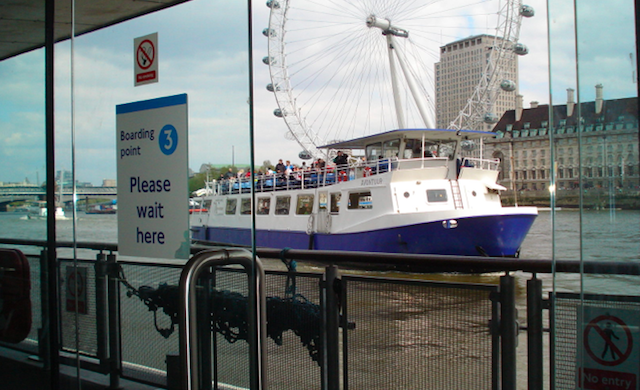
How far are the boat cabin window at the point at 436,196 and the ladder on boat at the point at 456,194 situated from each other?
0.31m

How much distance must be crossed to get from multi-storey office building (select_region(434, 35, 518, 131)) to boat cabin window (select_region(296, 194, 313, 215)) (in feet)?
15.5

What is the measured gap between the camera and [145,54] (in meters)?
2.05

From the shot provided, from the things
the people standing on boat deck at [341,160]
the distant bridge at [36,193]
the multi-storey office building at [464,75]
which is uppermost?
the multi-storey office building at [464,75]

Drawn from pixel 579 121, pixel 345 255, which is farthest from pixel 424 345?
pixel 579 121

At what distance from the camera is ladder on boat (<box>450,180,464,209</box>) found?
49.7 feet

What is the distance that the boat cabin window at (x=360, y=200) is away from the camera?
15553 millimetres

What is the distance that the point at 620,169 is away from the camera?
1.15m

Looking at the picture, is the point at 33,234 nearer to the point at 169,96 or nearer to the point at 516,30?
the point at 169,96

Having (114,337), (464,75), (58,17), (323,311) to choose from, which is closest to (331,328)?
(323,311)

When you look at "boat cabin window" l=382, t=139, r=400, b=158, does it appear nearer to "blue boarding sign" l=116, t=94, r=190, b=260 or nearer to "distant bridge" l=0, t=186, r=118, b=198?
"distant bridge" l=0, t=186, r=118, b=198

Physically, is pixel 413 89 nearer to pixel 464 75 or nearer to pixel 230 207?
pixel 464 75

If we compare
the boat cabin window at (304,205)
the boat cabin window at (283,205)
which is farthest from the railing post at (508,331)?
the boat cabin window at (283,205)

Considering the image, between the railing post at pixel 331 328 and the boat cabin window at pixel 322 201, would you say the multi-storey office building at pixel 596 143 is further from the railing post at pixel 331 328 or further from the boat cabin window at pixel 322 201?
the boat cabin window at pixel 322 201

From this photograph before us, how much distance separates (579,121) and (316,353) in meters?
1.40
